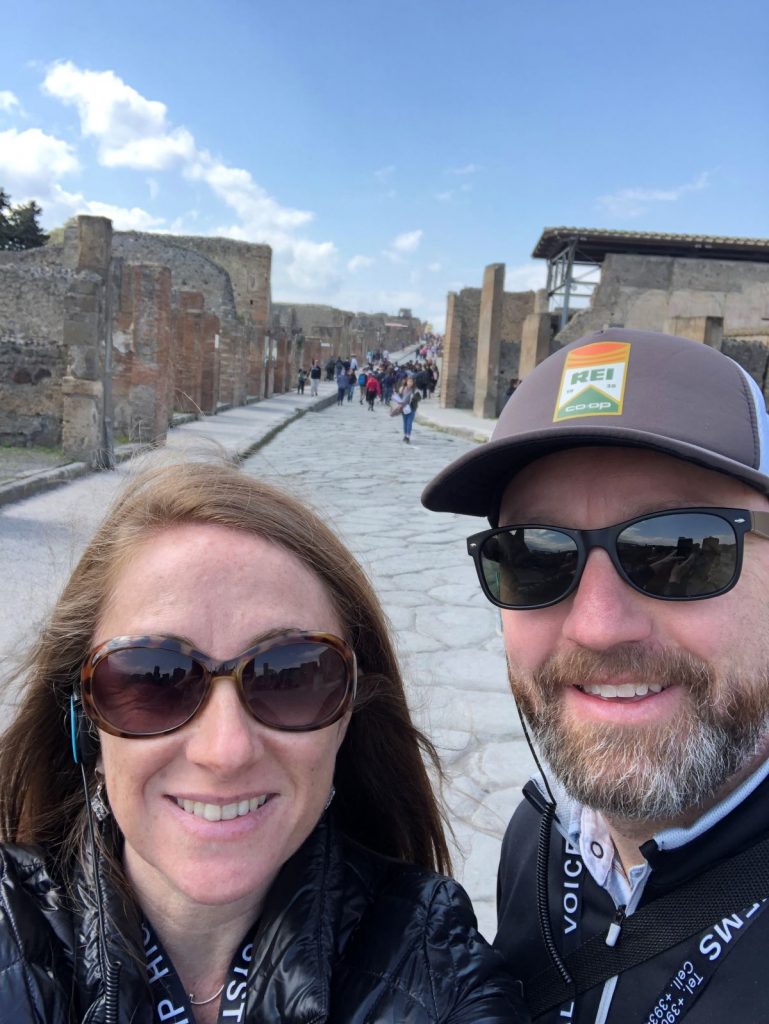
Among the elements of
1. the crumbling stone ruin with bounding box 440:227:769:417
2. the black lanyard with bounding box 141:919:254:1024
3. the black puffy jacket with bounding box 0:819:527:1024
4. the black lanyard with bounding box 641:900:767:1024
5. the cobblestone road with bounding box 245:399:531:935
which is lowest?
the cobblestone road with bounding box 245:399:531:935

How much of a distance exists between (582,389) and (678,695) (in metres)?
0.46

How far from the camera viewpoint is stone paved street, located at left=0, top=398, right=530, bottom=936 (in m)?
2.78

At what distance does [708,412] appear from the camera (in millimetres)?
1146

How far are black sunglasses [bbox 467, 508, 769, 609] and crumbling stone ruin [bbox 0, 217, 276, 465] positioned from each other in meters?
4.05

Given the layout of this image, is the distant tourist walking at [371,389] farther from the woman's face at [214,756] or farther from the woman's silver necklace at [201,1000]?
the woman's silver necklace at [201,1000]

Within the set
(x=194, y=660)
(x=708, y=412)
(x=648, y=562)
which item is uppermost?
(x=708, y=412)

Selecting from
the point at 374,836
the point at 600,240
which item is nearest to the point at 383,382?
the point at 600,240

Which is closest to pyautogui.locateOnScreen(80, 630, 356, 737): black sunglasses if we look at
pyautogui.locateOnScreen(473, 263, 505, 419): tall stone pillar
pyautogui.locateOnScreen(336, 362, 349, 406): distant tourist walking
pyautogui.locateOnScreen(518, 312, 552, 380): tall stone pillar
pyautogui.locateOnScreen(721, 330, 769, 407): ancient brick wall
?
pyautogui.locateOnScreen(721, 330, 769, 407): ancient brick wall

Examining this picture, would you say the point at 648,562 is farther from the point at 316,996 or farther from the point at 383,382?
the point at 383,382

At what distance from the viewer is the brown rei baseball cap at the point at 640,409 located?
1.12 m

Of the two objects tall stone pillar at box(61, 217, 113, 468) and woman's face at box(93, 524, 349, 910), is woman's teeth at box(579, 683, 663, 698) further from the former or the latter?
tall stone pillar at box(61, 217, 113, 468)

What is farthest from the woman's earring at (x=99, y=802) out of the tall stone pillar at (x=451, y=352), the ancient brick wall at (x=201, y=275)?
the ancient brick wall at (x=201, y=275)

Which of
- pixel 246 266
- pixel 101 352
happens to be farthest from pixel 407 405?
pixel 246 266

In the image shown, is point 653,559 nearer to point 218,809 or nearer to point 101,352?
point 218,809
